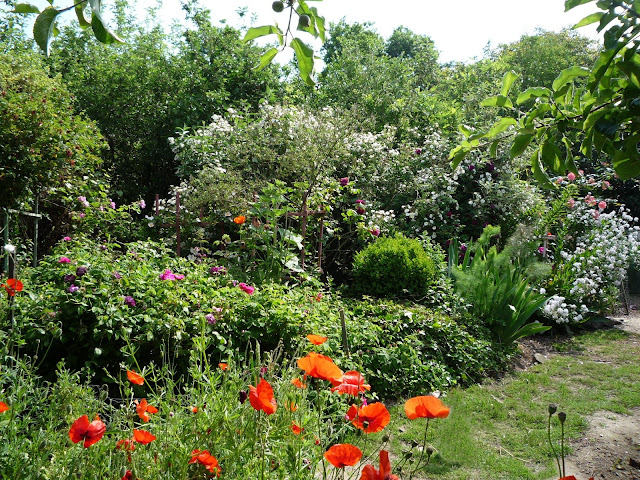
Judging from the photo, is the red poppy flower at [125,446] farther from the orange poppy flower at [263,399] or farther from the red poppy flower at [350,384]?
the red poppy flower at [350,384]

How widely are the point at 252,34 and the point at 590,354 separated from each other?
5.69 metres

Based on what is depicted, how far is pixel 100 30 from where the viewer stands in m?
0.78

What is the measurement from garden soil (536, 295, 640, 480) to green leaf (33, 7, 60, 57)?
313 cm

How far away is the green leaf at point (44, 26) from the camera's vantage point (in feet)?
2.48

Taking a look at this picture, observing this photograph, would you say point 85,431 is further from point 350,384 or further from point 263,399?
point 350,384

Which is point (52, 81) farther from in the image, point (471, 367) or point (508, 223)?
point (508, 223)

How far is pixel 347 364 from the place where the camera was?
319cm

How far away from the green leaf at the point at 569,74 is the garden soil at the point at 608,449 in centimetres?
229

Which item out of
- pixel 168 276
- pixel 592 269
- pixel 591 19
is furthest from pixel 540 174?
pixel 592 269

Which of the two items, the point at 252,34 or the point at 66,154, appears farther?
the point at 66,154

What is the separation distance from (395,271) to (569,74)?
4364mm

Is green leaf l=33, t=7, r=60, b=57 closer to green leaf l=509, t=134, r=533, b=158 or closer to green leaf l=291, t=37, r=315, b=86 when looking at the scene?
green leaf l=291, t=37, r=315, b=86

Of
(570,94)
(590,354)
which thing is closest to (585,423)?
(590,354)

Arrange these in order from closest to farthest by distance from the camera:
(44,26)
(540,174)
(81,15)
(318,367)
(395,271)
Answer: (44,26), (81,15), (318,367), (540,174), (395,271)
